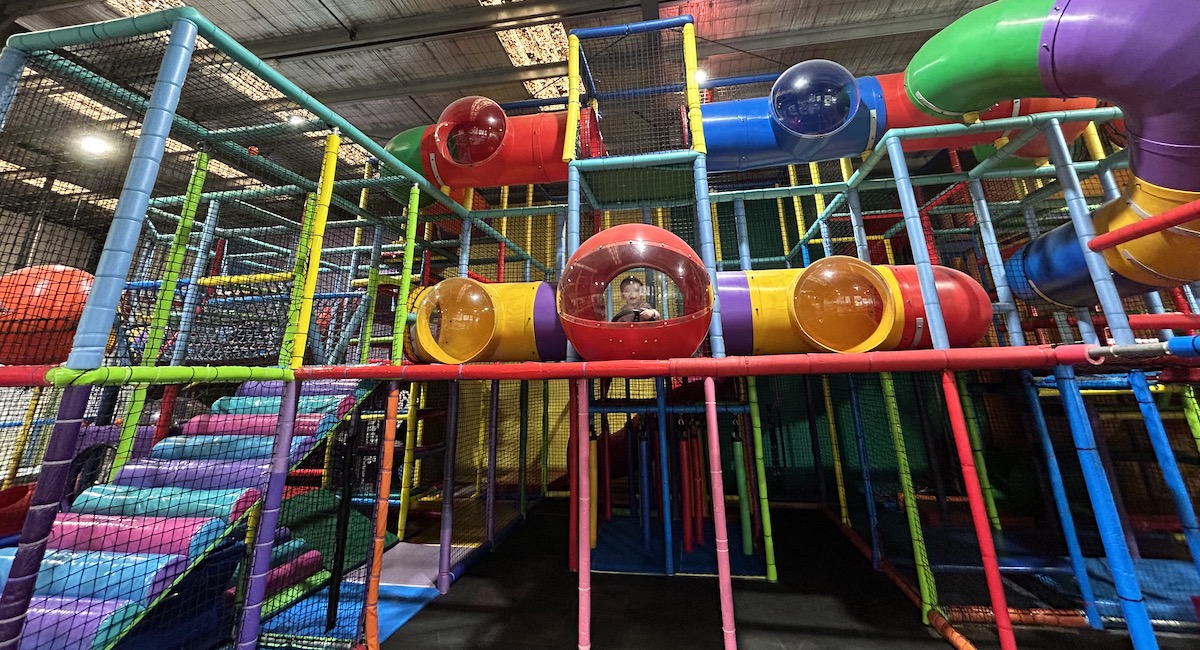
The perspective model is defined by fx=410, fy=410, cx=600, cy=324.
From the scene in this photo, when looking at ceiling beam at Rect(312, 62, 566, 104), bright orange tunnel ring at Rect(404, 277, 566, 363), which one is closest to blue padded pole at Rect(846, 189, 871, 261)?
bright orange tunnel ring at Rect(404, 277, 566, 363)

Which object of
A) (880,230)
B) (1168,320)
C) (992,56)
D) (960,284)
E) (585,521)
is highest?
(880,230)

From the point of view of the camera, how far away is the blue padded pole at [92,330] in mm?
1584

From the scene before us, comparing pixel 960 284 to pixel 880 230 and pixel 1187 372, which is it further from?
pixel 880 230

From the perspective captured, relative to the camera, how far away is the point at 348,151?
6.95 meters

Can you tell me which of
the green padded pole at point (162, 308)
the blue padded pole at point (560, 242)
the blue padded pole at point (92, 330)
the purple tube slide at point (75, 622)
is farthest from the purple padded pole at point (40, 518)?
the blue padded pole at point (560, 242)

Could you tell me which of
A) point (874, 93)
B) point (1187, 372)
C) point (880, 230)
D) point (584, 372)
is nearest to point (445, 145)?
point (584, 372)

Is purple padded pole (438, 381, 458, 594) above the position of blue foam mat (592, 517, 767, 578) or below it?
above

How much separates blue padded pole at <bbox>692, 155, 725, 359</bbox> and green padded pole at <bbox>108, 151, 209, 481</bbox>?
3621mm

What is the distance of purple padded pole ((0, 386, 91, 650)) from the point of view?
1.56 m

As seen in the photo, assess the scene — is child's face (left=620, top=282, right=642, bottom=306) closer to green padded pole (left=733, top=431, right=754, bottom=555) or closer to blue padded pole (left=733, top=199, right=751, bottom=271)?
blue padded pole (left=733, top=199, right=751, bottom=271)

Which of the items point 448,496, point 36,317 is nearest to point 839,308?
point 448,496

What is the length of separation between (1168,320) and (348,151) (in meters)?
9.52

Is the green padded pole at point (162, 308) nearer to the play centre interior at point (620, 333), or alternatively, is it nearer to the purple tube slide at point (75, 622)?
the play centre interior at point (620, 333)

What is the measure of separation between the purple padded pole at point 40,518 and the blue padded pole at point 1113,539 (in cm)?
485
